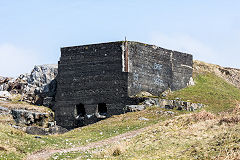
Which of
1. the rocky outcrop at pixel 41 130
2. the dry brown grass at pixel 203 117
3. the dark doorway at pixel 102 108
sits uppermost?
the dry brown grass at pixel 203 117

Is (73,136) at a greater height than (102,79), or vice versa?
(102,79)

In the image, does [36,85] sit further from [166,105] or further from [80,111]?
[166,105]

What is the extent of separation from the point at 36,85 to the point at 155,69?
1455 cm

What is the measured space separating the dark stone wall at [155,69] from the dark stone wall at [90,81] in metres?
1.44

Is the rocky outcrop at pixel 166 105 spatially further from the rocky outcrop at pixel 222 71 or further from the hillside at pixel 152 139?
the rocky outcrop at pixel 222 71

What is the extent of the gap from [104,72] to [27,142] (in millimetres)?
17646

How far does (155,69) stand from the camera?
43375 millimetres

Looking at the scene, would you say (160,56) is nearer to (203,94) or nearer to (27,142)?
(203,94)

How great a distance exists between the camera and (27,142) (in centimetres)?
2403

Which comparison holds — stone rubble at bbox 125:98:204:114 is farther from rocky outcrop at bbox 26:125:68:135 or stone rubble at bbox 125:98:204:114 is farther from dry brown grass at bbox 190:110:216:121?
dry brown grass at bbox 190:110:216:121

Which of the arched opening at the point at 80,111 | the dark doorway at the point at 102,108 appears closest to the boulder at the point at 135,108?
the dark doorway at the point at 102,108

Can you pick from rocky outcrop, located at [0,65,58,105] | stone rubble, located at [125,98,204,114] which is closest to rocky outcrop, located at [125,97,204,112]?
stone rubble, located at [125,98,204,114]

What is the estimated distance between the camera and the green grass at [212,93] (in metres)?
39.8

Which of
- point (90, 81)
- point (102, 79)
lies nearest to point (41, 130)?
point (90, 81)
